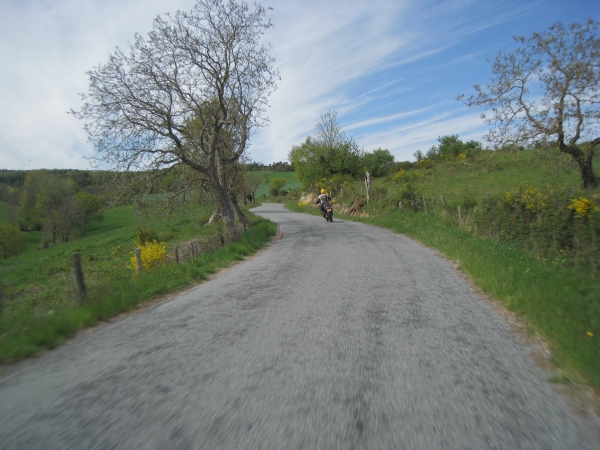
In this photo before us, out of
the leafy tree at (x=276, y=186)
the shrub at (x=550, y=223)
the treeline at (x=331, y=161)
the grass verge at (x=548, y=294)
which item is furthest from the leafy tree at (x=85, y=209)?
the leafy tree at (x=276, y=186)

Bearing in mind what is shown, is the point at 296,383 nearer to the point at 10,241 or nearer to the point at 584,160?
the point at 584,160

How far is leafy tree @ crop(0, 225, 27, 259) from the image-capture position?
4672 cm

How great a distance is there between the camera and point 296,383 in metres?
3.82

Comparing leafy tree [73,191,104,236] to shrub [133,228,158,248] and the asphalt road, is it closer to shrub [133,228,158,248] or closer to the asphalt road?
shrub [133,228,158,248]

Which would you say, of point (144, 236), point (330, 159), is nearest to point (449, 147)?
point (330, 159)

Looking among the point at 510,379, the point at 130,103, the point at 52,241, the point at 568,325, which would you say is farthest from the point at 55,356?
the point at 52,241

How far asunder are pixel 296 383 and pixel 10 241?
182ft

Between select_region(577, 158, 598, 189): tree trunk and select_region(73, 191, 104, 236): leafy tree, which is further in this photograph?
select_region(73, 191, 104, 236): leafy tree

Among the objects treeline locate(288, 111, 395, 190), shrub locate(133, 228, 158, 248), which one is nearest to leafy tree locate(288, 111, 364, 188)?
treeline locate(288, 111, 395, 190)

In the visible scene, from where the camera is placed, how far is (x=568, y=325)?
4.73 metres

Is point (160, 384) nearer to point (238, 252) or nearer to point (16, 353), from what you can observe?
point (16, 353)

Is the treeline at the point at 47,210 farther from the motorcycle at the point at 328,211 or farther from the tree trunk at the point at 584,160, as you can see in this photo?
the tree trunk at the point at 584,160

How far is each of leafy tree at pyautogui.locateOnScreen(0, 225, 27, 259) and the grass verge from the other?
51.7 metres

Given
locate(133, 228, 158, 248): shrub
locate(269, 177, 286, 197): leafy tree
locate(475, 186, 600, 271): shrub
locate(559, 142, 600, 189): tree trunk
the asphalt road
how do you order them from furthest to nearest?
locate(269, 177, 286, 197): leafy tree < locate(133, 228, 158, 248): shrub < locate(559, 142, 600, 189): tree trunk < locate(475, 186, 600, 271): shrub < the asphalt road
